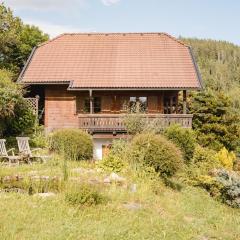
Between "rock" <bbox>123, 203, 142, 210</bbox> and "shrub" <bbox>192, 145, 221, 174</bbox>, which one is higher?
"rock" <bbox>123, 203, 142, 210</bbox>

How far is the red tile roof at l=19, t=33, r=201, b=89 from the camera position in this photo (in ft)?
82.2

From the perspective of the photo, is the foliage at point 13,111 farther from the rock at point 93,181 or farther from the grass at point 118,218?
the rock at point 93,181

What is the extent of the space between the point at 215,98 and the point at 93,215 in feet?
66.7

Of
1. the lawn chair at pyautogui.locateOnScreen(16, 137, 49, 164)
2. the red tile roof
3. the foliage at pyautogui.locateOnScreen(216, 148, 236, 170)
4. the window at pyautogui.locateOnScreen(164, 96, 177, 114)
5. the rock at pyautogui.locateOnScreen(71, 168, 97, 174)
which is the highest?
the red tile roof

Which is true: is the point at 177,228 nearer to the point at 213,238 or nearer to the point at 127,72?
the point at 213,238

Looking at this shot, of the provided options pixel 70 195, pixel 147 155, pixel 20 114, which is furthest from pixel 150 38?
pixel 70 195

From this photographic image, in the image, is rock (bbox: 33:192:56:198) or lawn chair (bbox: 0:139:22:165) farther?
lawn chair (bbox: 0:139:22:165)

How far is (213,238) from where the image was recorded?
8930 mm

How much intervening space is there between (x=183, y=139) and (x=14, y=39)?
1548 centimetres

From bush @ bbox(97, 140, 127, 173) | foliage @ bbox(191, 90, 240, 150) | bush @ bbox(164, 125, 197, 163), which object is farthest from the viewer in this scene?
foliage @ bbox(191, 90, 240, 150)

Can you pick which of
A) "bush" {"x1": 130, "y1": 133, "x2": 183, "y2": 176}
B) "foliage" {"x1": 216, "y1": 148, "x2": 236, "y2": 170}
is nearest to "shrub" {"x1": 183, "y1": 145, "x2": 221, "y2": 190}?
"foliage" {"x1": 216, "y1": 148, "x2": 236, "y2": 170}

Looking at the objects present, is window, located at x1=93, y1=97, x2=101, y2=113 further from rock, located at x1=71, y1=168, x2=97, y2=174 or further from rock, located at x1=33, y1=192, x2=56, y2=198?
rock, located at x1=33, y1=192, x2=56, y2=198

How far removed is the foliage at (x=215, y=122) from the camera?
26781 mm

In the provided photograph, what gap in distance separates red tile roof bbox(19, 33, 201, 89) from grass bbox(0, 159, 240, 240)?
1334 centimetres
